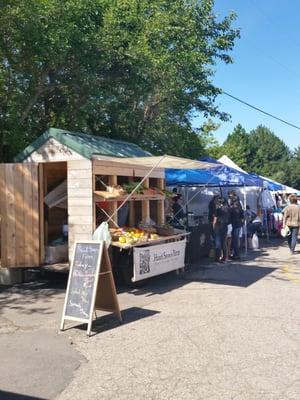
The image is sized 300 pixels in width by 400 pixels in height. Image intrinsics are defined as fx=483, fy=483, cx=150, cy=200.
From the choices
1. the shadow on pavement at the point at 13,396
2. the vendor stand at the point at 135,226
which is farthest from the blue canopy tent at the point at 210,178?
the shadow on pavement at the point at 13,396

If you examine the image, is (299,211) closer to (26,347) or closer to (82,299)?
(82,299)

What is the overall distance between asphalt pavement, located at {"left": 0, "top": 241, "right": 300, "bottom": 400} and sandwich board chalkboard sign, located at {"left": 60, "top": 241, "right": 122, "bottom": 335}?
220 millimetres

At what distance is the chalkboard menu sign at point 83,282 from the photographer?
6484mm

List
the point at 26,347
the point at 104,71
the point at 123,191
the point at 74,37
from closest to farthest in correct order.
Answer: the point at 26,347
the point at 123,191
the point at 74,37
the point at 104,71

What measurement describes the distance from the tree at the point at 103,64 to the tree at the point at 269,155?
46.8 m

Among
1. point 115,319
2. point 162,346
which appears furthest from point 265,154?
point 162,346

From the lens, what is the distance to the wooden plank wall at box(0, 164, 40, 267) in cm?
971

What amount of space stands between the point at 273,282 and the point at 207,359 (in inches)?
197

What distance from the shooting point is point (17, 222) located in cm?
976

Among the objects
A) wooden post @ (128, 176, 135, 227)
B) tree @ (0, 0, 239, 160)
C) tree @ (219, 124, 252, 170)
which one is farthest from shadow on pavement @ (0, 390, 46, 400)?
tree @ (219, 124, 252, 170)

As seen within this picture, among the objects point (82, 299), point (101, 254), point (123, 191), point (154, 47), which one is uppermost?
point (154, 47)

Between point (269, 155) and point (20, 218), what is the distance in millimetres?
59247

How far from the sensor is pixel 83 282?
6715 mm

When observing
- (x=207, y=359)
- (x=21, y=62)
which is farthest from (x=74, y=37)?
(x=207, y=359)
